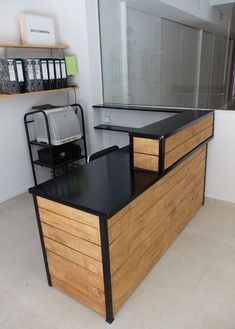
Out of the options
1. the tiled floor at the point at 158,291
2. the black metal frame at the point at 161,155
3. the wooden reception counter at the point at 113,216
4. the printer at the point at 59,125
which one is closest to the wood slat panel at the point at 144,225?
the wooden reception counter at the point at 113,216

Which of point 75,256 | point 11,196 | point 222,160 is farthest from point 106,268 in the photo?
point 11,196

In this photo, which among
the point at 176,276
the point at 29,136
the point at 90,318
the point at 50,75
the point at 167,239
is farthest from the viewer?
the point at 29,136

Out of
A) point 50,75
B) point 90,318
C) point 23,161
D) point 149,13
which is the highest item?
point 149,13

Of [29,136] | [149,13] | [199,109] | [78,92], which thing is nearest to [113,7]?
[149,13]

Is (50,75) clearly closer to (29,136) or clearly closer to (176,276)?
(29,136)

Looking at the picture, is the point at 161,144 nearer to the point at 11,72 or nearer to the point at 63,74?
the point at 11,72

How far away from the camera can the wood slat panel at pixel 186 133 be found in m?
1.81

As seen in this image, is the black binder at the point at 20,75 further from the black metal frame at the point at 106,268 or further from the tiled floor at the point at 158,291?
the black metal frame at the point at 106,268

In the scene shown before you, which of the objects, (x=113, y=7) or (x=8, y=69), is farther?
(x=113, y=7)

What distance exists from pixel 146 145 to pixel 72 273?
0.91 metres

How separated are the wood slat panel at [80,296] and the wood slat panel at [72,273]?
4 cm

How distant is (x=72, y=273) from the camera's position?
5.42 ft

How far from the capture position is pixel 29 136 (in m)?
3.19

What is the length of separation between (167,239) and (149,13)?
8.13 ft
